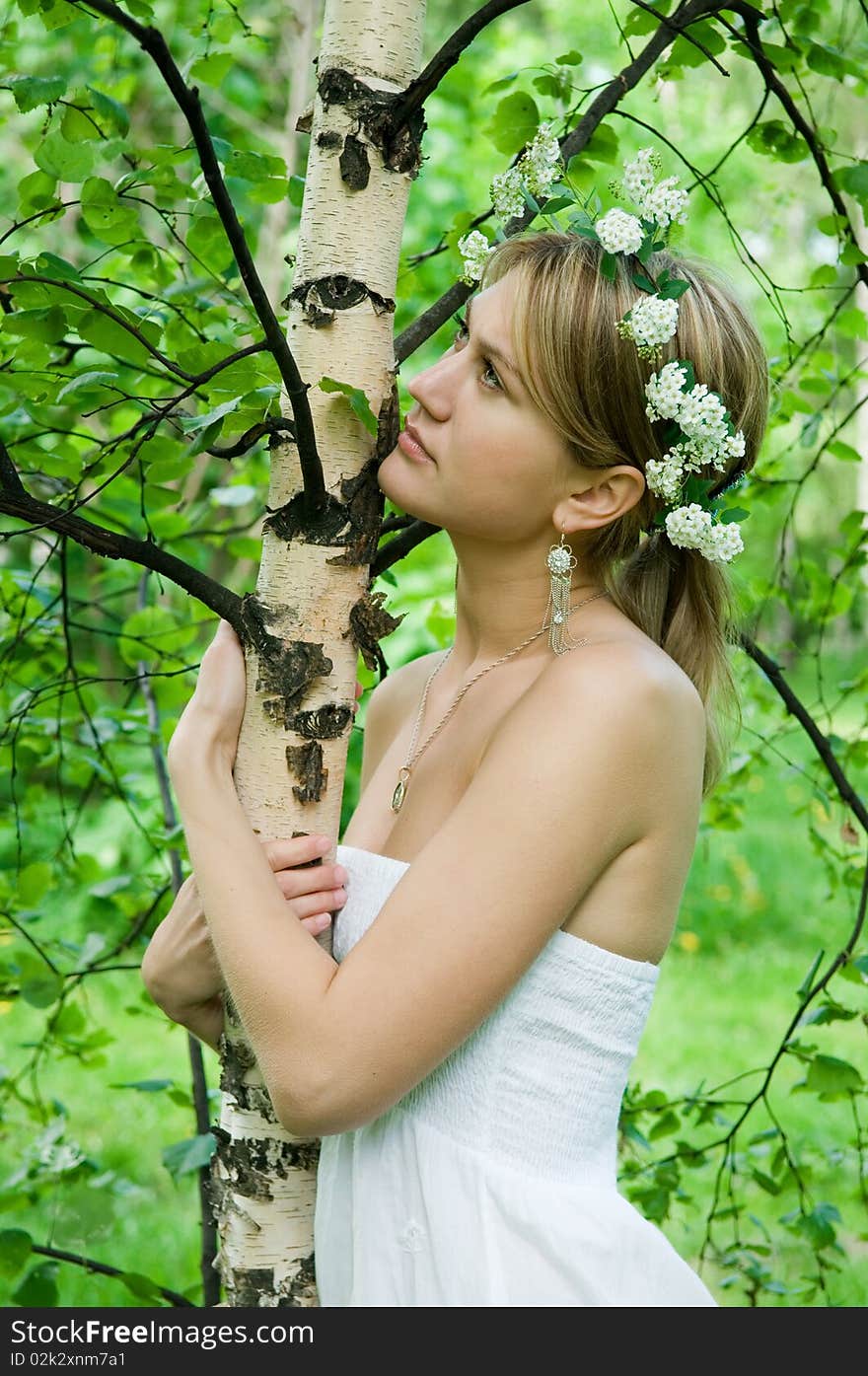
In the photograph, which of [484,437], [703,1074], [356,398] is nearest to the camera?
[356,398]

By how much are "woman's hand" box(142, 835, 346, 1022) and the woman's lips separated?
0.40 m

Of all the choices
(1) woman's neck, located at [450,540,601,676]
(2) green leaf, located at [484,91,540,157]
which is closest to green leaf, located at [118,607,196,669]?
(1) woman's neck, located at [450,540,601,676]

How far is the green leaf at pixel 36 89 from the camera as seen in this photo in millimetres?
1417

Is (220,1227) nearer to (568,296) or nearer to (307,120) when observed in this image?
(568,296)

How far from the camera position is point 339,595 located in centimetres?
133

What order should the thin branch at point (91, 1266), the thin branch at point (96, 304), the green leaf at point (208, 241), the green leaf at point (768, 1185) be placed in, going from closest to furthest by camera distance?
the thin branch at point (96, 304) < the green leaf at point (208, 241) < the thin branch at point (91, 1266) < the green leaf at point (768, 1185)

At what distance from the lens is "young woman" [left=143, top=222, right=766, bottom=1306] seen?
124cm

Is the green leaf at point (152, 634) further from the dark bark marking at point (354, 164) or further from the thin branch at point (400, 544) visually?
the dark bark marking at point (354, 164)

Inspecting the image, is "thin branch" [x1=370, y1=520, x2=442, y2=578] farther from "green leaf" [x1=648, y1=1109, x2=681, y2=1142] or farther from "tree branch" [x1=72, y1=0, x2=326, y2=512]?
"green leaf" [x1=648, y1=1109, x2=681, y2=1142]

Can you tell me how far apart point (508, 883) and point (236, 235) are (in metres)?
0.63

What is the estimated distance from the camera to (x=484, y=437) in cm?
141

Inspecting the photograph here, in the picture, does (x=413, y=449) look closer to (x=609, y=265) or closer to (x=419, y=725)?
(x=609, y=265)

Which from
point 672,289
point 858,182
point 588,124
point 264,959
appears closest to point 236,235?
point 672,289

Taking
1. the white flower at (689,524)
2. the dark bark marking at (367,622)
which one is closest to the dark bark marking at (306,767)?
the dark bark marking at (367,622)
